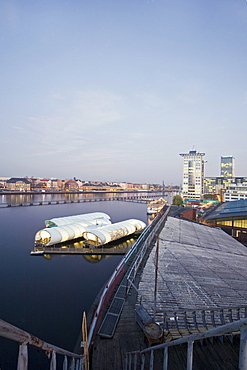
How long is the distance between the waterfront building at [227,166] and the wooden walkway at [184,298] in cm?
17374

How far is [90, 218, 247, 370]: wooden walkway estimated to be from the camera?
11.3 feet

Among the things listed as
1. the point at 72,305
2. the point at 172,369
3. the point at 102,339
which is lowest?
the point at 72,305

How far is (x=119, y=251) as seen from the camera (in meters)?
16.8

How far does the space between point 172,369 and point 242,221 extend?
1803 centimetres

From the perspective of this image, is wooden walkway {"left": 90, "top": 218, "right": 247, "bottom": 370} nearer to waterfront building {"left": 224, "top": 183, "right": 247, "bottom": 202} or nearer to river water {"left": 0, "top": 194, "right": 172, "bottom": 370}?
river water {"left": 0, "top": 194, "right": 172, "bottom": 370}

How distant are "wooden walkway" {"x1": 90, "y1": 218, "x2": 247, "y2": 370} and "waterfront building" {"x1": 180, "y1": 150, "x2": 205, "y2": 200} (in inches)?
2690

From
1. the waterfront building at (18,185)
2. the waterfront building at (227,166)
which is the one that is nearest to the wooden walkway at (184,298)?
the waterfront building at (18,185)

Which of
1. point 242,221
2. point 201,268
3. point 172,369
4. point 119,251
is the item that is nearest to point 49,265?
point 119,251

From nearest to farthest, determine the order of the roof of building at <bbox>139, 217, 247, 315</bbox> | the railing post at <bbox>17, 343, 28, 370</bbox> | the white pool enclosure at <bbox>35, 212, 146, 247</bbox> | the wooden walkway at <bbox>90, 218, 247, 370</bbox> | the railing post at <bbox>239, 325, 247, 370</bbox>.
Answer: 1. the railing post at <bbox>239, 325, 247, 370</bbox>
2. the railing post at <bbox>17, 343, 28, 370</bbox>
3. the wooden walkway at <bbox>90, 218, 247, 370</bbox>
4. the roof of building at <bbox>139, 217, 247, 315</bbox>
5. the white pool enclosure at <bbox>35, 212, 146, 247</bbox>

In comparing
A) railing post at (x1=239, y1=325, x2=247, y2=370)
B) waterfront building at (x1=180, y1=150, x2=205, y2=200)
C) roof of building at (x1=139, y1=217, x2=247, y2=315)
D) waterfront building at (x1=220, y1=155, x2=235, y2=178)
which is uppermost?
waterfront building at (x1=220, y1=155, x2=235, y2=178)

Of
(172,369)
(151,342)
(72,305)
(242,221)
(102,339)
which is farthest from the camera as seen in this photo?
(242,221)

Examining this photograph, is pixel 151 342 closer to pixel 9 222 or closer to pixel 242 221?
pixel 242 221

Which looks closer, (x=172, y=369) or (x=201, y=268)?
(x=172, y=369)

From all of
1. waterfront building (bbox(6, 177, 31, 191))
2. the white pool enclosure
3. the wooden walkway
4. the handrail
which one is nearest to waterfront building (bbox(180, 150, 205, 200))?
the white pool enclosure
